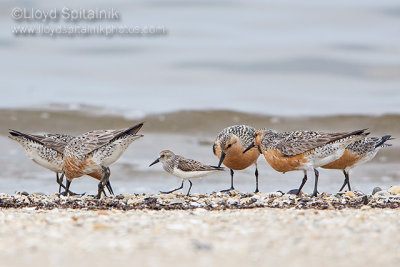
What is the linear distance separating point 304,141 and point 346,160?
1.54m

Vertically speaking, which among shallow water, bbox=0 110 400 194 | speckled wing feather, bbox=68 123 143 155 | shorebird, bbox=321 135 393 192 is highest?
speckled wing feather, bbox=68 123 143 155

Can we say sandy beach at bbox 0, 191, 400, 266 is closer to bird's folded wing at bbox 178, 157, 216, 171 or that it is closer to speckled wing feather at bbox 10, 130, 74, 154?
bird's folded wing at bbox 178, 157, 216, 171

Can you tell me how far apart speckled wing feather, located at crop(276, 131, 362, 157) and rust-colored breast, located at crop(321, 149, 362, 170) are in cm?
125

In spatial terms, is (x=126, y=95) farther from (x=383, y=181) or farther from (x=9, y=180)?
(x=383, y=181)

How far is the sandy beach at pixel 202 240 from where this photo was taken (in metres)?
4.63

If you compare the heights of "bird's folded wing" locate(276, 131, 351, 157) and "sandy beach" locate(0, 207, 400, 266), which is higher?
"bird's folded wing" locate(276, 131, 351, 157)

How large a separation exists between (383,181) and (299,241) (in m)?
7.94

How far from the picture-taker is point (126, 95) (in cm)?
1895

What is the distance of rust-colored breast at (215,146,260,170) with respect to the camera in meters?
10.5

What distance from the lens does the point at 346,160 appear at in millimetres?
10383

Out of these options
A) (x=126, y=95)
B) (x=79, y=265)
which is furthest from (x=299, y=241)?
(x=126, y=95)

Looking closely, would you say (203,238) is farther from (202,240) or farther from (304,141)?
(304,141)

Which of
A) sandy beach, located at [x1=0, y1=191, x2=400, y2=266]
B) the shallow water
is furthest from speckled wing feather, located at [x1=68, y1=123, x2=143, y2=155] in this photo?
the shallow water

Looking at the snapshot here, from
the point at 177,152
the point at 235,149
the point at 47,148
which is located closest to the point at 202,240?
the point at 235,149
